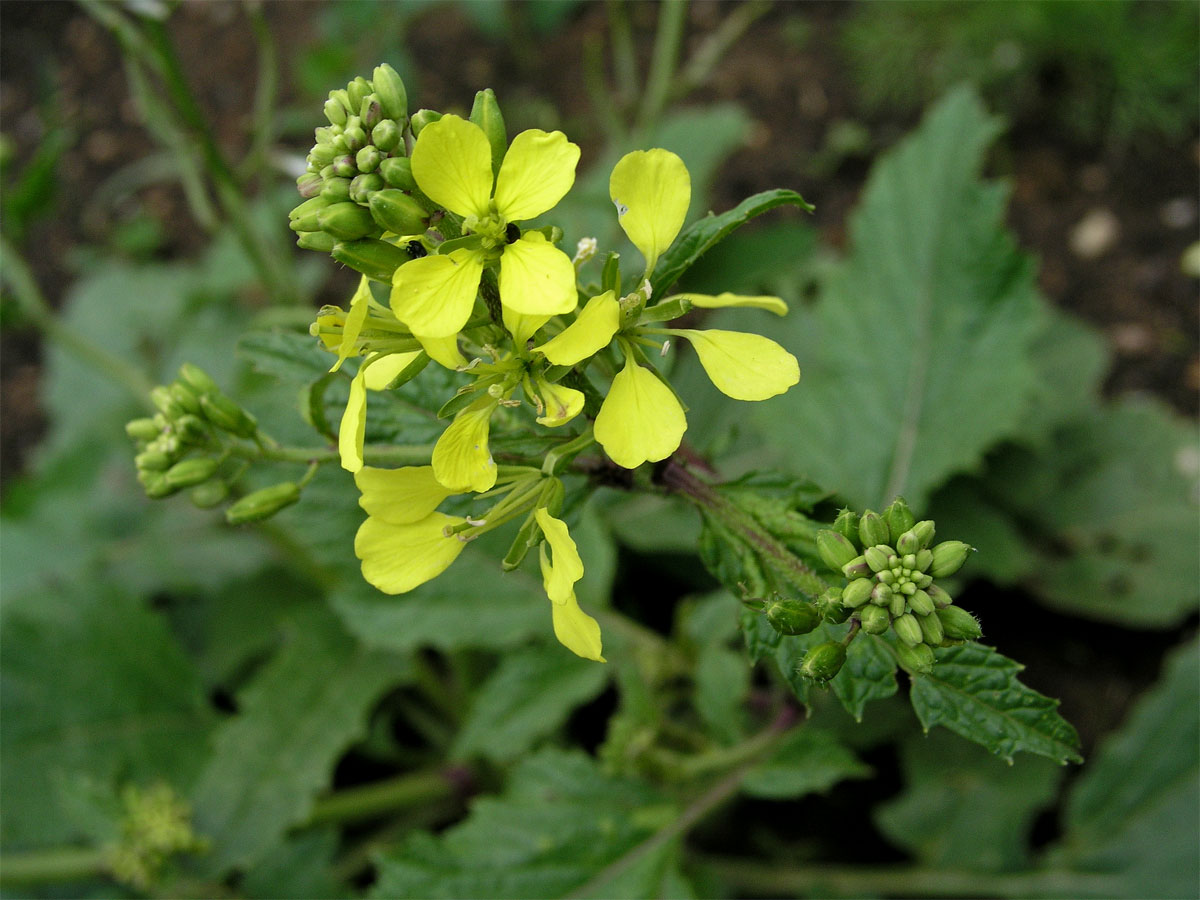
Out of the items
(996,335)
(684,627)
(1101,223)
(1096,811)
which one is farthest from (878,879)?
(1101,223)

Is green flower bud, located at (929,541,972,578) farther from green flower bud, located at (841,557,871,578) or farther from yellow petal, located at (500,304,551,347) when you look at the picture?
yellow petal, located at (500,304,551,347)

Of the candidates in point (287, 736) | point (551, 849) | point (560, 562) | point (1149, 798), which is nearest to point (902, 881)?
point (1149, 798)

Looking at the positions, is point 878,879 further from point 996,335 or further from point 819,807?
point 996,335

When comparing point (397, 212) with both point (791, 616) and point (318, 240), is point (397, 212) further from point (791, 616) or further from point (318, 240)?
point (791, 616)

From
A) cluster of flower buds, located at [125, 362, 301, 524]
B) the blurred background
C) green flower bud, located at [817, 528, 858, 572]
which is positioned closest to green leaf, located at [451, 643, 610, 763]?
the blurred background

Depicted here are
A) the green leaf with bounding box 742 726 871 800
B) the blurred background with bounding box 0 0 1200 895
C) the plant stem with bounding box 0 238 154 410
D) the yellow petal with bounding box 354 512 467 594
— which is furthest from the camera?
the blurred background with bounding box 0 0 1200 895

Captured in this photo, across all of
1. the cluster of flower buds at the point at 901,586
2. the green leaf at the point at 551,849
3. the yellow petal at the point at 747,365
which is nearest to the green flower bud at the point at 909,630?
the cluster of flower buds at the point at 901,586

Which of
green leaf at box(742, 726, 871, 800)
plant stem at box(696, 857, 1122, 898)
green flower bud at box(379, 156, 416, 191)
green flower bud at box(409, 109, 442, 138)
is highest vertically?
green flower bud at box(409, 109, 442, 138)
